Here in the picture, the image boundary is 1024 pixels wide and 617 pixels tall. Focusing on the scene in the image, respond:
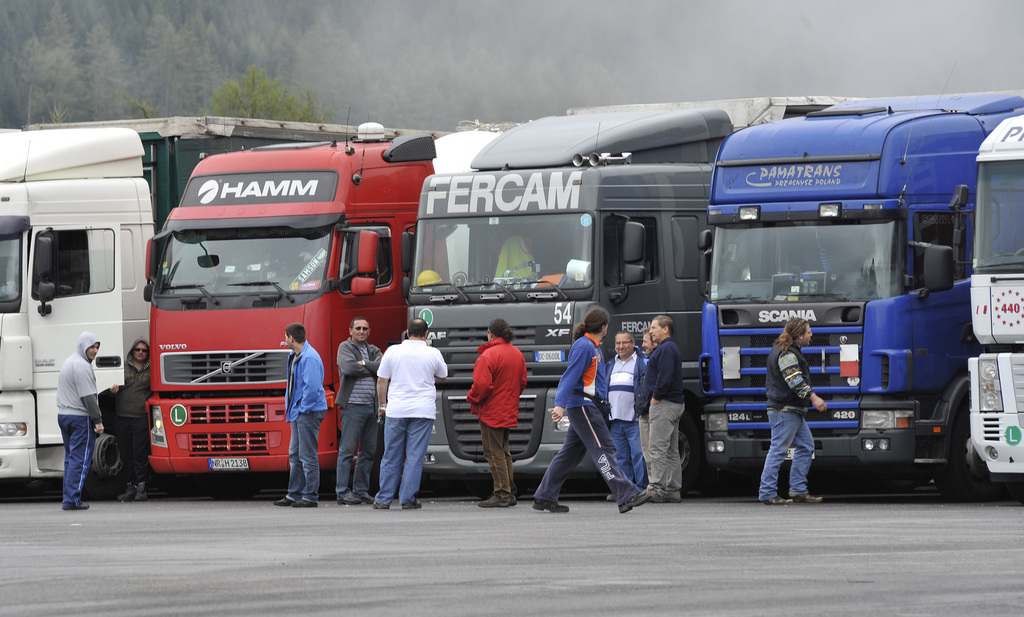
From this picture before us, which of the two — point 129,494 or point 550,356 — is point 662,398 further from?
point 129,494

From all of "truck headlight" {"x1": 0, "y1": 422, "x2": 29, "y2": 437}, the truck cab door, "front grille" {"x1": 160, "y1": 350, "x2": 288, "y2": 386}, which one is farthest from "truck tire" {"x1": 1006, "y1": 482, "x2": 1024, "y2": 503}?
"truck headlight" {"x1": 0, "y1": 422, "x2": 29, "y2": 437}

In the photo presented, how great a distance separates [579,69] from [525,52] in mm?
7114

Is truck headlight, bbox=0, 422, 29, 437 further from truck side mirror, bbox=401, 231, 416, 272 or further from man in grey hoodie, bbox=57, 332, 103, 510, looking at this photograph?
truck side mirror, bbox=401, 231, 416, 272

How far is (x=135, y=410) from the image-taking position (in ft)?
58.5

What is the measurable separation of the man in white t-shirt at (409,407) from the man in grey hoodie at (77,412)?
3029 millimetres

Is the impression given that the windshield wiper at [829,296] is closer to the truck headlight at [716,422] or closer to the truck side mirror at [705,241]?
the truck side mirror at [705,241]

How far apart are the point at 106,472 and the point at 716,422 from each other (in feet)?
22.0

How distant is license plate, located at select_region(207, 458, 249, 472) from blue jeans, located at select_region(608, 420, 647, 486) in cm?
384

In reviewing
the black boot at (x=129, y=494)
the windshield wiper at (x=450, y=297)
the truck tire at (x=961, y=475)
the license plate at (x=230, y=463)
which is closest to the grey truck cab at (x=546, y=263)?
the windshield wiper at (x=450, y=297)

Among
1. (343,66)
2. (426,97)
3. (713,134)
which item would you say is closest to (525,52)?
(426,97)

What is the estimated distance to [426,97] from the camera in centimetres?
8925

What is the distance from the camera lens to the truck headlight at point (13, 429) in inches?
677

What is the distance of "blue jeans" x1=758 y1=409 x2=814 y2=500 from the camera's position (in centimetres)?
1504

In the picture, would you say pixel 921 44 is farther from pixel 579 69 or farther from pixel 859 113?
pixel 859 113
